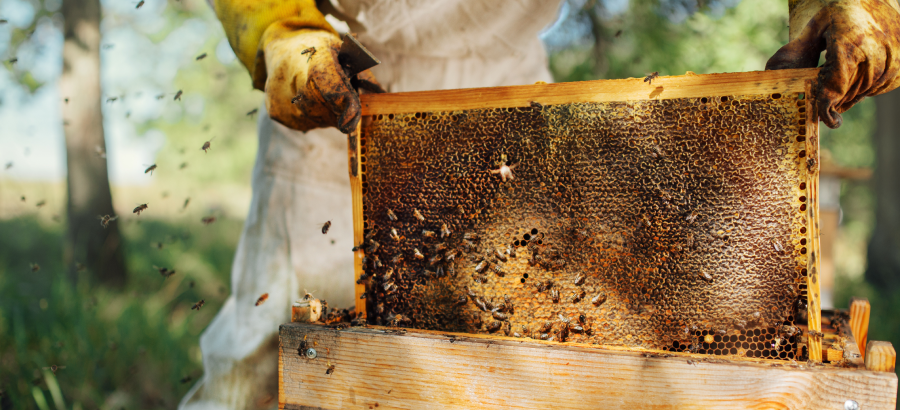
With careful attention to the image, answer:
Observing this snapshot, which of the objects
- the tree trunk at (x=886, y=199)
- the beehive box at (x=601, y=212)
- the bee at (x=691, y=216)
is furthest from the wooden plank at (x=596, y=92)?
the tree trunk at (x=886, y=199)

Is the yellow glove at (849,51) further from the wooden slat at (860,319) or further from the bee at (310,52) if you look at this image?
the bee at (310,52)

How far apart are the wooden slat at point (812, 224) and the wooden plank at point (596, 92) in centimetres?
8

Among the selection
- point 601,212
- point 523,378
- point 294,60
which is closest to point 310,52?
point 294,60

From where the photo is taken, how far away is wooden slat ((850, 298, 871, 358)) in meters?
1.65

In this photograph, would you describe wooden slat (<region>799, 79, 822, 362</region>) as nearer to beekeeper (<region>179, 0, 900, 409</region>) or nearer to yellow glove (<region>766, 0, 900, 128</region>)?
yellow glove (<region>766, 0, 900, 128</region>)

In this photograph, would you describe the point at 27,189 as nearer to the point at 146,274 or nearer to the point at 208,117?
the point at 146,274

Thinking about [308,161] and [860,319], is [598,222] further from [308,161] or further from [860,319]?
[308,161]

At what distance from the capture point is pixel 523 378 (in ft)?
4.07

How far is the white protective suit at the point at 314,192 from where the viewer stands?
218cm

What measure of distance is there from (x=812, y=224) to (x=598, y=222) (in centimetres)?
53

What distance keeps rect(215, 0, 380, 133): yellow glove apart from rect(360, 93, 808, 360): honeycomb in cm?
18

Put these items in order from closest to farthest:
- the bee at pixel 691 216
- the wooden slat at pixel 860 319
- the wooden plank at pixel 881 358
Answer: the wooden plank at pixel 881 358 → the bee at pixel 691 216 → the wooden slat at pixel 860 319

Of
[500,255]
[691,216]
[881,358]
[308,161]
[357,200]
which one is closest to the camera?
[881,358]

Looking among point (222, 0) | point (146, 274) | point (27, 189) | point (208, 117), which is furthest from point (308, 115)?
point (208, 117)
